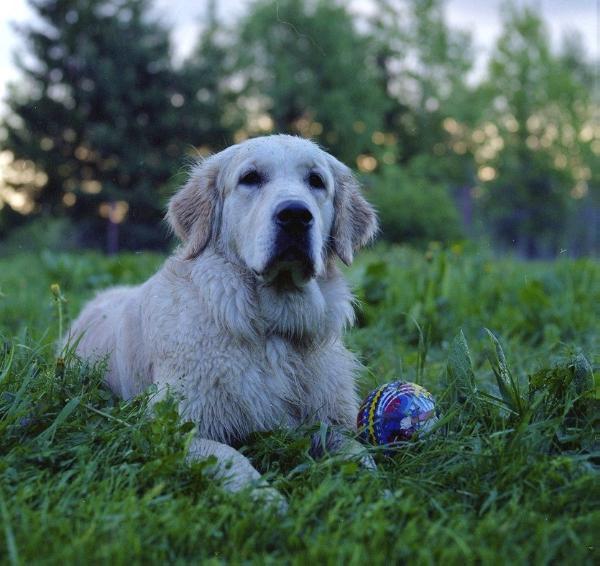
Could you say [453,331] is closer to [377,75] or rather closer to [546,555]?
[546,555]

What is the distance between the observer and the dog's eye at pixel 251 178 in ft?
10.1

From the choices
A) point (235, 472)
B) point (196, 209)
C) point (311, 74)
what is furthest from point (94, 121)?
point (235, 472)

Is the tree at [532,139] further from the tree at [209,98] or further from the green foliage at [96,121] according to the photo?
the green foliage at [96,121]

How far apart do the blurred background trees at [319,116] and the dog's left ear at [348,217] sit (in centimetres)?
1359

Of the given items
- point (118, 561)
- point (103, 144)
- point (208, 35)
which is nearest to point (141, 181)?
point (103, 144)

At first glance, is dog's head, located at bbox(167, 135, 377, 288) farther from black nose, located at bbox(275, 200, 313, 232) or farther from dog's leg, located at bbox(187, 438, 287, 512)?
dog's leg, located at bbox(187, 438, 287, 512)

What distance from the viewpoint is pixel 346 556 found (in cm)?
168

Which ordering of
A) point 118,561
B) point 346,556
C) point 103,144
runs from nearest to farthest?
Result: point 118,561 → point 346,556 → point 103,144

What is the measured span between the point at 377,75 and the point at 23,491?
1275 inches

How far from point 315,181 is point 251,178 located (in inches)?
12.1

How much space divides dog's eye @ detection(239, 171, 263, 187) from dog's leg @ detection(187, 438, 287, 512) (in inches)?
47.4

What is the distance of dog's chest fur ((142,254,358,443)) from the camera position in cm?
269

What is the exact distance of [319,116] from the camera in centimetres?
2773

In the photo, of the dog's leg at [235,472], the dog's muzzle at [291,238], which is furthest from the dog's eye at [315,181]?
the dog's leg at [235,472]
